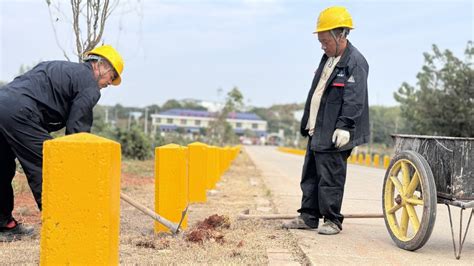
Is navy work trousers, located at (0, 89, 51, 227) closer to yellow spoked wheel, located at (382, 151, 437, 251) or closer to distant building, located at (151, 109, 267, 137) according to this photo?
yellow spoked wheel, located at (382, 151, 437, 251)

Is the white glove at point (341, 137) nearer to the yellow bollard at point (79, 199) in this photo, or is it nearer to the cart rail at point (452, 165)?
the cart rail at point (452, 165)

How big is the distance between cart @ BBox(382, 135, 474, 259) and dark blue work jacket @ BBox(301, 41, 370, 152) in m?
0.45

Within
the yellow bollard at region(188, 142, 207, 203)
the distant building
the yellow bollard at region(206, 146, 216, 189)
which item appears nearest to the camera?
the yellow bollard at region(188, 142, 207, 203)

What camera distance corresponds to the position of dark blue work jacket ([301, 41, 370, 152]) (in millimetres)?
5103

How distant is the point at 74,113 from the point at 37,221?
212 cm

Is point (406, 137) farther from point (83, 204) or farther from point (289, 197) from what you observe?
point (289, 197)

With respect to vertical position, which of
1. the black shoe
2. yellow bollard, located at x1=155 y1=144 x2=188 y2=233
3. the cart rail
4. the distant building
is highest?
the cart rail

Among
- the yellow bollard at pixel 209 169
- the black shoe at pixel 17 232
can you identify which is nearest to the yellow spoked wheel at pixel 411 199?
the black shoe at pixel 17 232

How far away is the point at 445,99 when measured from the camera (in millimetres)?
26438

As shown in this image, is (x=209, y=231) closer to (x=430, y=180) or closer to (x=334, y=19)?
(x=430, y=180)

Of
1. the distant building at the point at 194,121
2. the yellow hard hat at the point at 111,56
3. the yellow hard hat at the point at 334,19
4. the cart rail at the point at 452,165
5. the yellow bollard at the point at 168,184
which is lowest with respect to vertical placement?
the distant building at the point at 194,121

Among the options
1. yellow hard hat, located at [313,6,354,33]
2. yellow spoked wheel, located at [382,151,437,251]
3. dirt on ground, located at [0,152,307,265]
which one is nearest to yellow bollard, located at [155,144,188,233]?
dirt on ground, located at [0,152,307,265]

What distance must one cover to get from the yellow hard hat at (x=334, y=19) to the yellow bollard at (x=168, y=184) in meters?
1.69

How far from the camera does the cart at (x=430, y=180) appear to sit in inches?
168
